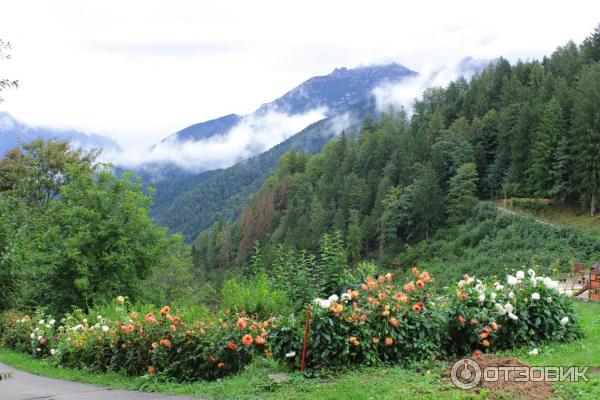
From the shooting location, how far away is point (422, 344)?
727cm

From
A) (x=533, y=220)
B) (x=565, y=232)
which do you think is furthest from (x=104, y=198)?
(x=533, y=220)

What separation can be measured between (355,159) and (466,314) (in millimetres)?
73651

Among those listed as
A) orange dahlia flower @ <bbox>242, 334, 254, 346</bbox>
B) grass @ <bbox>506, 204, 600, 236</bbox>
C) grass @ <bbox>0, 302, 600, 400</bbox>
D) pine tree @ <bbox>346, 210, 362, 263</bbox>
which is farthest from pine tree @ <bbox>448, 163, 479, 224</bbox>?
orange dahlia flower @ <bbox>242, 334, 254, 346</bbox>

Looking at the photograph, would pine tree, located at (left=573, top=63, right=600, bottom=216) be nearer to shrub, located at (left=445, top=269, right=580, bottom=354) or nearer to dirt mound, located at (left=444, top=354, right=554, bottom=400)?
shrub, located at (left=445, top=269, right=580, bottom=354)

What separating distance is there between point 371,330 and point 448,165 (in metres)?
58.8

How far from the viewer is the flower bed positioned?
7.01 m

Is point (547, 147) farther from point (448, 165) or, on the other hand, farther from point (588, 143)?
point (448, 165)

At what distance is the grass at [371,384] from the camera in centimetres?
569

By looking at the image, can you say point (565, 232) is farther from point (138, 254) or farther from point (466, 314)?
point (466, 314)

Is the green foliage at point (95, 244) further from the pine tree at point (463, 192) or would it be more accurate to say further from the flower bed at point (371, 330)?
the pine tree at point (463, 192)

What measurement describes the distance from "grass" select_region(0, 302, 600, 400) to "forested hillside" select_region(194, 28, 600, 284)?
34.1 meters

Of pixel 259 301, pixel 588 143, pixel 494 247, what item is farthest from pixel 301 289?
pixel 588 143

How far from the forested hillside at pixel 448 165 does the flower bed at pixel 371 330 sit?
33316mm

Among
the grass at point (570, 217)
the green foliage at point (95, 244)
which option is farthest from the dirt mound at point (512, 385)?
the grass at point (570, 217)
